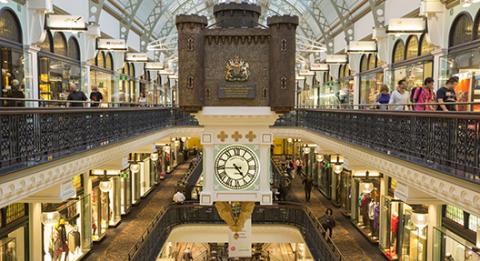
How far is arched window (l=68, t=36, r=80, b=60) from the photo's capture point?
788 inches

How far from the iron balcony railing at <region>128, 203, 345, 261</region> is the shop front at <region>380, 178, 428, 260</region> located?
97.2 inches

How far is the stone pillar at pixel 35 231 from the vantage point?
13266 millimetres

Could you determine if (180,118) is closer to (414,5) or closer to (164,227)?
(164,227)

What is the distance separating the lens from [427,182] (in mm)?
7762

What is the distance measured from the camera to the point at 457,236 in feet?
38.7

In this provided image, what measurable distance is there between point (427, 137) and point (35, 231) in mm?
10613

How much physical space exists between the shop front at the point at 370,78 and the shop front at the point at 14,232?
15593 mm

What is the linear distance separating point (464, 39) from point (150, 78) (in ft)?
92.4

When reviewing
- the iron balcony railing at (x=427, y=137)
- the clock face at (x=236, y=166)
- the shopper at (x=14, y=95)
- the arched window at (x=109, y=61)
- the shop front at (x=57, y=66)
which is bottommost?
the clock face at (x=236, y=166)

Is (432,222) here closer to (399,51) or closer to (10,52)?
(399,51)

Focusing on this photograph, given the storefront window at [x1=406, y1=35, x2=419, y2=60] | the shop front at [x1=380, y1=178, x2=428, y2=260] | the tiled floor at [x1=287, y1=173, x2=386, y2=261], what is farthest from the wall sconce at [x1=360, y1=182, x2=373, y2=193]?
the storefront window at [x1=406, y1=35, x2=419, y2=60]

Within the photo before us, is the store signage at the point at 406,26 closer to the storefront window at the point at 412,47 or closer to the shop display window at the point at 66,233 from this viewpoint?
the storefront window at the point at 412,47

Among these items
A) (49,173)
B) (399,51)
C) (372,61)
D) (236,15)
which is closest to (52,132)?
(49,173)

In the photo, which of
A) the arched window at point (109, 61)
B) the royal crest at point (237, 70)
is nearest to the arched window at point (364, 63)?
the arched window at point (109, 61)
